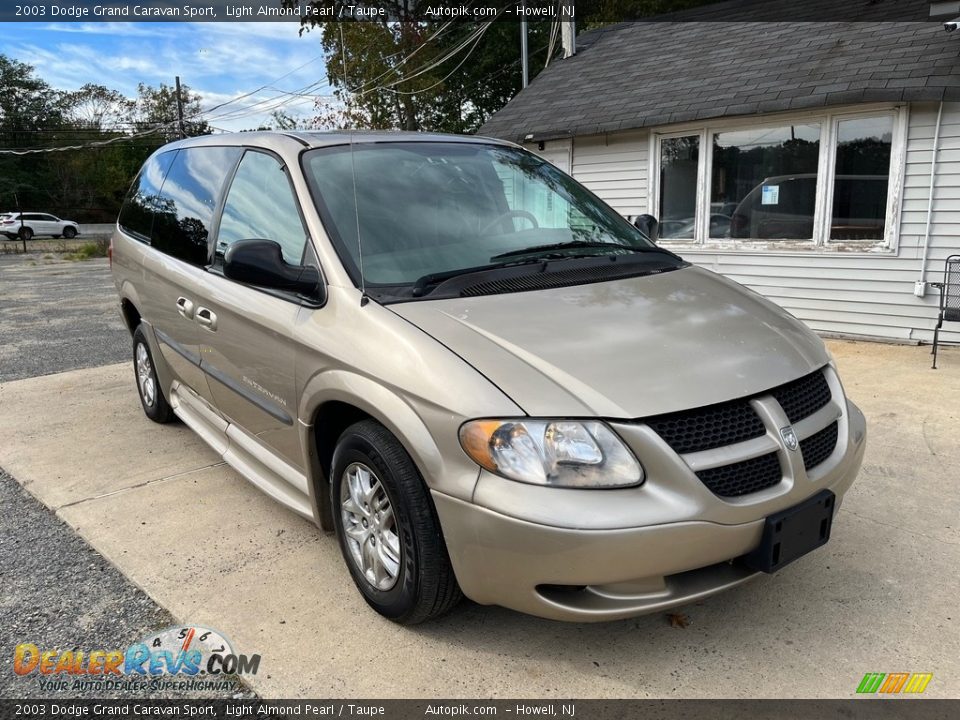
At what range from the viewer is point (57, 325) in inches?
373

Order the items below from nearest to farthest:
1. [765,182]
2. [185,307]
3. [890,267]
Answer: [185,307]
[890,267]
[765,182]

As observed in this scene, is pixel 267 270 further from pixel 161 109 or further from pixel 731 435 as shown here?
pixel 161 109

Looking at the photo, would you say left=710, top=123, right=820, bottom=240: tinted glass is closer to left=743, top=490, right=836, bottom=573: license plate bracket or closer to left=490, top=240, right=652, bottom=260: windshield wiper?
left=490, top=240, right=652, bottom=260: windshield wiper

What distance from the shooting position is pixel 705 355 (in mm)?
2320

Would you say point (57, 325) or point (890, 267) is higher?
point (890, 267)

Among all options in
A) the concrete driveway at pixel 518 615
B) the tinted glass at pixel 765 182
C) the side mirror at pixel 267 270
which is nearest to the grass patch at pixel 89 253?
the tinted glass at pixel 765 182

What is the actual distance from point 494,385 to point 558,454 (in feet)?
0.91

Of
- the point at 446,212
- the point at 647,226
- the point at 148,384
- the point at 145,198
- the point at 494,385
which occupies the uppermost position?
the point at 145,198

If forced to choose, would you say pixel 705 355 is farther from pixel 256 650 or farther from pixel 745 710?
pixel 256 650

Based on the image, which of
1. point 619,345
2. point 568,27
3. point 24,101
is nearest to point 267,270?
point 619,345

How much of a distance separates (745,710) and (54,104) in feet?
212

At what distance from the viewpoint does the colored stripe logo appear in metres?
2.21

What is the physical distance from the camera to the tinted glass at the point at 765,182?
766 cm

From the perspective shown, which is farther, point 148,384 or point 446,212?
point 148,384
